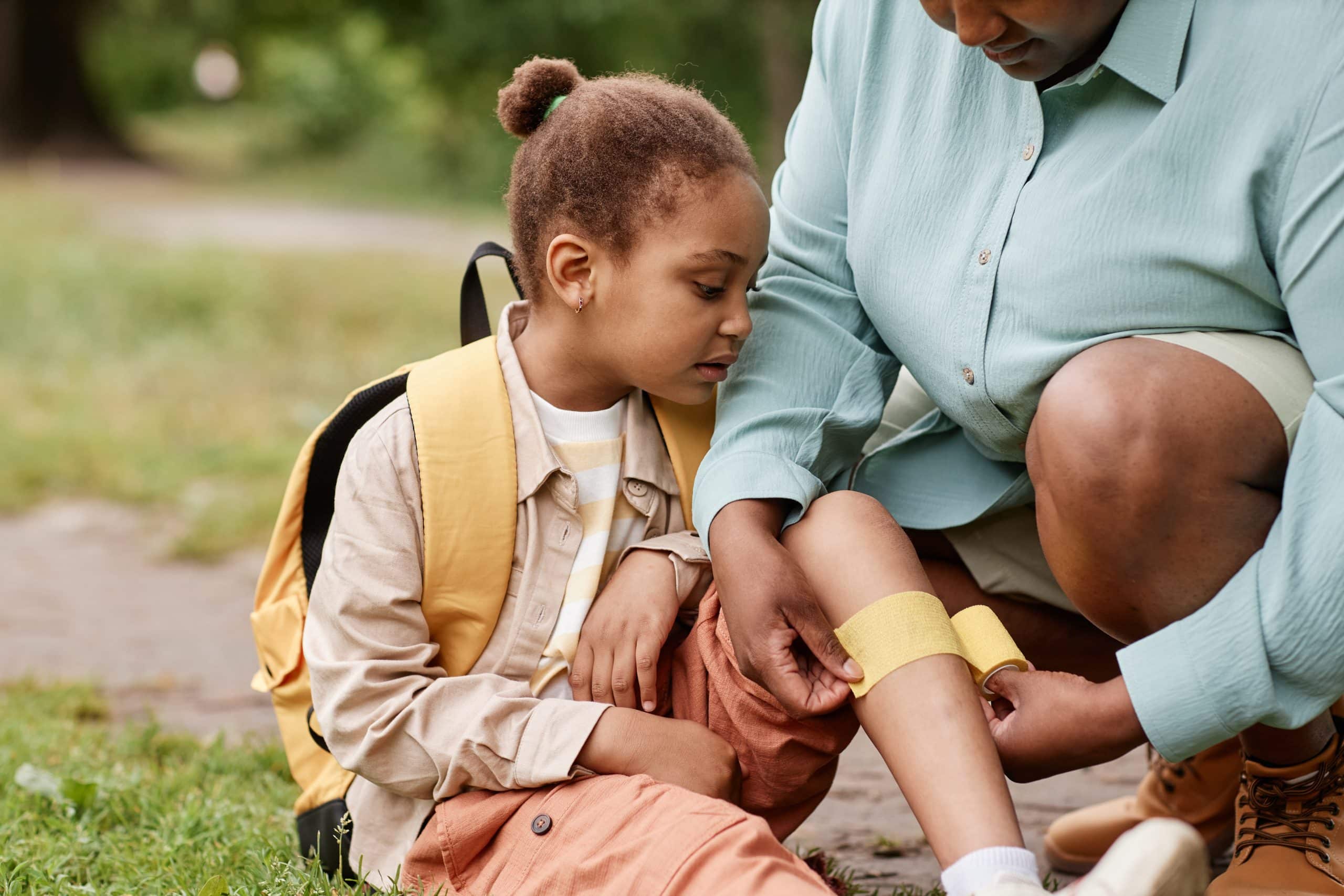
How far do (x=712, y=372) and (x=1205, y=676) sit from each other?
31.4 inches

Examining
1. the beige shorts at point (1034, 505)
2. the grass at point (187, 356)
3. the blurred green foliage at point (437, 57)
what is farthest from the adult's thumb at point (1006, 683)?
the blurred green foliage at point (437, 57)

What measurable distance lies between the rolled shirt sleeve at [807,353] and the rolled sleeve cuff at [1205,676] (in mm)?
498

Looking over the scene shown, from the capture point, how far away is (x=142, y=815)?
237 cm

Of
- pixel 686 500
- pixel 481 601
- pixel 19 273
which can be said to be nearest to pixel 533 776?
pixel 481 601

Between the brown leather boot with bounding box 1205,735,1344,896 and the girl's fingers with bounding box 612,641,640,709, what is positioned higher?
the girl's fingers with bounding box 612,641,640,709

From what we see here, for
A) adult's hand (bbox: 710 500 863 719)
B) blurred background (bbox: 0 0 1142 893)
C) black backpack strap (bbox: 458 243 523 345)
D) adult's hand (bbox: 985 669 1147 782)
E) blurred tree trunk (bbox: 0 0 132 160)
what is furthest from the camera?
blurred tree trunk (bbox: 0 0 132 160)

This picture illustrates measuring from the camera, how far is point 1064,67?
181 centimetres

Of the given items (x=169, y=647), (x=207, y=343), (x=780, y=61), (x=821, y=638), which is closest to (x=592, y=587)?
(x=821, y=638)

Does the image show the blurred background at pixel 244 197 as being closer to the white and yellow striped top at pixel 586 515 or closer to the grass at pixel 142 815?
the white and yellow striped top at pixel 586 515

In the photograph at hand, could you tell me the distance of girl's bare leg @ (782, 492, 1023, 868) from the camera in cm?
152

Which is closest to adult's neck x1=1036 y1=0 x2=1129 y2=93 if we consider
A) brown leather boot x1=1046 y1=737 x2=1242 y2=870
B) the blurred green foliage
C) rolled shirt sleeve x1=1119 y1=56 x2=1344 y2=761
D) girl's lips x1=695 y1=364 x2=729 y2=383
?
rolled shirt sleeve x1=1119 y1=56 x2=1344 y2=761

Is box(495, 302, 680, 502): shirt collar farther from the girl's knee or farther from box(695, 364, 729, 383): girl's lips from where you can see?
the girl's knee

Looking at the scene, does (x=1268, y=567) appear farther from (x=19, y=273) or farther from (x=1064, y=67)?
(x=19, y=273)

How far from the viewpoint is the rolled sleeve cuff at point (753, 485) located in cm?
184
